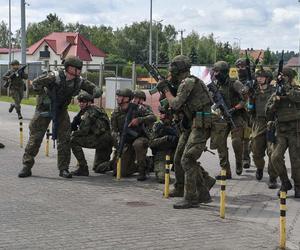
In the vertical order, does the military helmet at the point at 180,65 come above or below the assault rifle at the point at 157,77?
above

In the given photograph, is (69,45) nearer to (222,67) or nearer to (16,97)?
(16,97)

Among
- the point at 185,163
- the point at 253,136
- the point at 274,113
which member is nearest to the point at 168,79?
the point at 185,163

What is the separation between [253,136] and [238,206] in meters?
2.21

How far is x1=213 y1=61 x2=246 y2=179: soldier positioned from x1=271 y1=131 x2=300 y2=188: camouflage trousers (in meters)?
1.39

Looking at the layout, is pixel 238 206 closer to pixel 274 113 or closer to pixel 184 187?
pixel 184 187

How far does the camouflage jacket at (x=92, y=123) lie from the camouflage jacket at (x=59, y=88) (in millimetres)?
474

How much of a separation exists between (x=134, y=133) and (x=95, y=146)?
2.85 feet

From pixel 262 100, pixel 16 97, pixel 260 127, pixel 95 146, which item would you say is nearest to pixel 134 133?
pixel 95 146

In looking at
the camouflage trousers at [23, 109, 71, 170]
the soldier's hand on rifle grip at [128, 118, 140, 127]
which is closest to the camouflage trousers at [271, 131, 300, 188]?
the soldier's hand on rifle grip at [128, 118, 140, 127]

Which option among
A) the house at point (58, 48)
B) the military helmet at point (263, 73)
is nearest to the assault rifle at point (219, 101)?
the military helmet at point (263, 73)

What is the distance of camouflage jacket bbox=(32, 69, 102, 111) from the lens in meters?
9.94

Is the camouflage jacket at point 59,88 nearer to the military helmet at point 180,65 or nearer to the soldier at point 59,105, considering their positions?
the soldier at point 59,105

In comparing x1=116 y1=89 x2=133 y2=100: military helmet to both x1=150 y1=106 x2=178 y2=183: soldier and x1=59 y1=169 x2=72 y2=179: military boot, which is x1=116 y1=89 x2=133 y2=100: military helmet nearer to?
x1=150 y1=106 x2=178 y2=183: soldier

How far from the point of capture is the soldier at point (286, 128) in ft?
29.4
